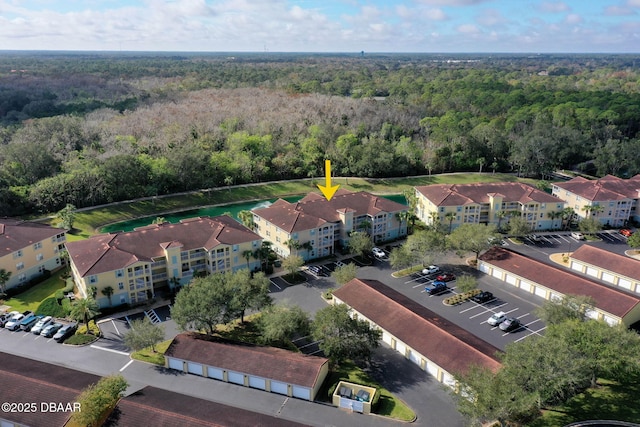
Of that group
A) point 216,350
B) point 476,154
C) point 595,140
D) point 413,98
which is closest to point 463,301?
point 216,350

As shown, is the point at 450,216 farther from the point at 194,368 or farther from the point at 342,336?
the point at 194,368

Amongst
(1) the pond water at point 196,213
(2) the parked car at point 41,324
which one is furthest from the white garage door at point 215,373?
(1) the pond water at point 196,213

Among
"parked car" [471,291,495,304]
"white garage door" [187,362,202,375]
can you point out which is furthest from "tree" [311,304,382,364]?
"parked car" [471,291,495,304]

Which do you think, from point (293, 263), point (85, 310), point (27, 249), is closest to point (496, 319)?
point (293, 263)

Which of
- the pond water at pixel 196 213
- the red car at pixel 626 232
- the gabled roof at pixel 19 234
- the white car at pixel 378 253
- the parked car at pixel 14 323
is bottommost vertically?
the pond water at pixel 196 213

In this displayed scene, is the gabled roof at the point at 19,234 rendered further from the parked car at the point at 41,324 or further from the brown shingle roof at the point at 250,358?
the brown shingle roof at the point at 250,358

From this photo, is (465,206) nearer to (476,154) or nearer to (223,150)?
(476,154)

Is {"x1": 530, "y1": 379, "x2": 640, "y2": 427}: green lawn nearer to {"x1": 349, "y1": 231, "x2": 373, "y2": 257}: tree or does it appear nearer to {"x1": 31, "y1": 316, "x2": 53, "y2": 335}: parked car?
{"x1": 349, "y1": 231, "x2": 373, "y2": 257}: tree
